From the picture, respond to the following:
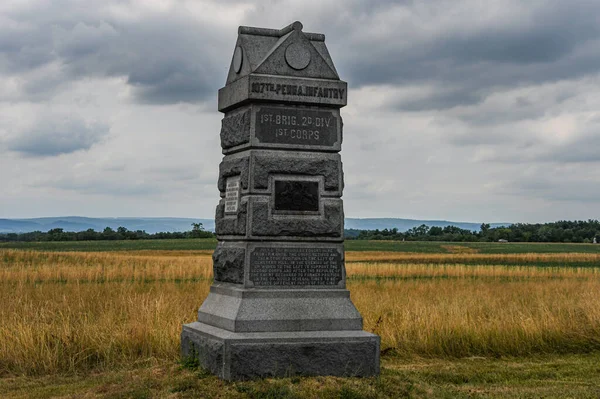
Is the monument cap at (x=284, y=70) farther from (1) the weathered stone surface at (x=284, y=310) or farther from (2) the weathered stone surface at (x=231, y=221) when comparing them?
(1) the weathered stone surface at (x=284, y=310)

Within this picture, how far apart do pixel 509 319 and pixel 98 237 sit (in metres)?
95.8

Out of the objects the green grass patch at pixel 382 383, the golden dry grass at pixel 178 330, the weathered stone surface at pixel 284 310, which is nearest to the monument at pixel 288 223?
the weathered stone surface at pixel 284 310

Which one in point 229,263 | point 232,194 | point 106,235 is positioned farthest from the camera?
point 106,235

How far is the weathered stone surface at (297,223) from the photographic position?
9.78 m

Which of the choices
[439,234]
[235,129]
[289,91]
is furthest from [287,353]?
[439,234]

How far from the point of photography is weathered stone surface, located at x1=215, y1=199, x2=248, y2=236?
9859 mm

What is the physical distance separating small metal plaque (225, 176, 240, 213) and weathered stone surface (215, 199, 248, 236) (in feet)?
0.34

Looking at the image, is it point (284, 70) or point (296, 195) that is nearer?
point (296, 195)

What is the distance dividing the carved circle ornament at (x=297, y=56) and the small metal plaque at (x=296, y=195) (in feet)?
4.87

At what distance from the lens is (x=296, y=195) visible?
998cm

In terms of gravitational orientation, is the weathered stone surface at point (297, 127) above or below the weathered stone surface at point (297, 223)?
above

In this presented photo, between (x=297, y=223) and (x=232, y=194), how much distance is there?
1.01 meters

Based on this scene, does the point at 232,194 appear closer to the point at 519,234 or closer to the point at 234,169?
the point at 234,169

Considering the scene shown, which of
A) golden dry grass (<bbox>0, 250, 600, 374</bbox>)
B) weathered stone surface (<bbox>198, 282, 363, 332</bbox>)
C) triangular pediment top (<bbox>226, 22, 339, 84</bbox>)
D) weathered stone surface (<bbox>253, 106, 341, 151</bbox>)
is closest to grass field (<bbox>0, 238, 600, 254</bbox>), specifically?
golden dry grass (<bbox>0, 250, 600, 374</bbox>)
